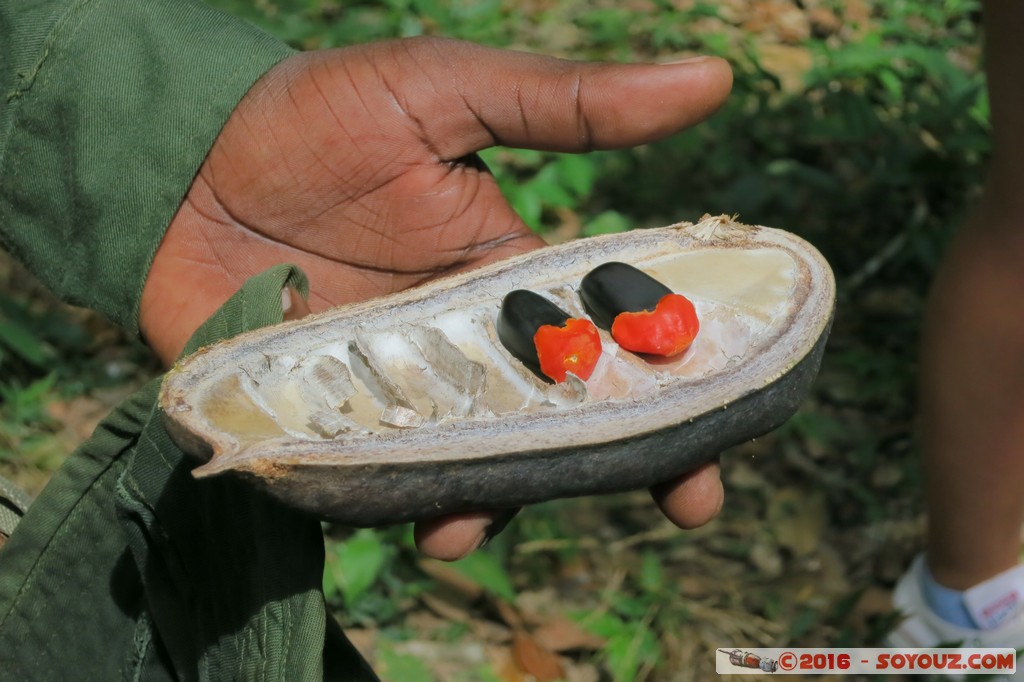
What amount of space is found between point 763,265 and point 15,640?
192cm

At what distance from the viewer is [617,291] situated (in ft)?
7.77

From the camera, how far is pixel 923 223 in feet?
14.3

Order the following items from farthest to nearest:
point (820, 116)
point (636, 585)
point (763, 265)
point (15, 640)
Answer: point (820, 116) < point (636, 585) < point (763, 265) < point (15, 640)

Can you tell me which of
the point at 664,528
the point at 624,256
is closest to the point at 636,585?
the point at 664,528

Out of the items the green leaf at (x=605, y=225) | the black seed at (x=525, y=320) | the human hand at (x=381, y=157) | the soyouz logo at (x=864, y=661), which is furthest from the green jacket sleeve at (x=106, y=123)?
the soyouz logo at (x=864, y=661)

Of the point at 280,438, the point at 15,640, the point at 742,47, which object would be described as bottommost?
the point at 742,47

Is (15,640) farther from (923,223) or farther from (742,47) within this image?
(742,47)

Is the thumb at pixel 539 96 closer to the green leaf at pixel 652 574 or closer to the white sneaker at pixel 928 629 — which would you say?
the green leaf at pixel 652 574

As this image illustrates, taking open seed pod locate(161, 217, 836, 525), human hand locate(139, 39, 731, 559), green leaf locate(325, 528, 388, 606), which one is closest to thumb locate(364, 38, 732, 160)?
human hand locate(139, 39, 731, 559)

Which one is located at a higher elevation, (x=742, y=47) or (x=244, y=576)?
(x=244, y=576)

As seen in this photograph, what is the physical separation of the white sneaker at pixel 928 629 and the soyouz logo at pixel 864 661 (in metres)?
0.03

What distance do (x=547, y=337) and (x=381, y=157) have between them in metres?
0.78

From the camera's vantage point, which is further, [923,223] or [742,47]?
[742,47]

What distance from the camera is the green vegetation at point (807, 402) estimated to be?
3.20 metres
